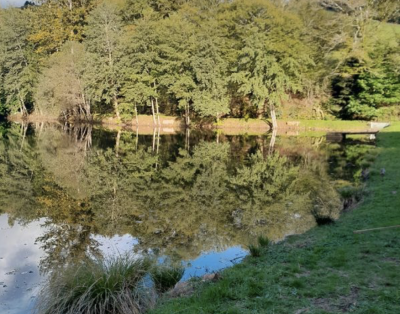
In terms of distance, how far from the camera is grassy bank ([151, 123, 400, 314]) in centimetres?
511

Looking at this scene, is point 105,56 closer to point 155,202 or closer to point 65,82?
point 65,82

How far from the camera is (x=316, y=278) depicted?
6039mm

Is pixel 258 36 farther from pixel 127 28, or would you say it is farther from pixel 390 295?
pixel 390 295

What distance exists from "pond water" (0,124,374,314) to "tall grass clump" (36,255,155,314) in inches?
50.7

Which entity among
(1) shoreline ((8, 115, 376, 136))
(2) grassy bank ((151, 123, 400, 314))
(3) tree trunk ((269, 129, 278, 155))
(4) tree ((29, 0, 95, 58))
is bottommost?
(2) grassy bank ((151, 123, 400, 314))

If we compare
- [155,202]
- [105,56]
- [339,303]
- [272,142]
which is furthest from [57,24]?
[339,303]

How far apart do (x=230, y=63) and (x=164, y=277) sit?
39.9 metres

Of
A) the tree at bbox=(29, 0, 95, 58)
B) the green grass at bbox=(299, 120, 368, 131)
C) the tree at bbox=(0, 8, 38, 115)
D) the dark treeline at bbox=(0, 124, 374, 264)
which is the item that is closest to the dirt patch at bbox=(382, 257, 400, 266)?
the dark treeline at bbox=(0, 124, 374, 264)

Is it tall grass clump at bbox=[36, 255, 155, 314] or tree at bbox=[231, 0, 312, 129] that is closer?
tall grass clump at bbox=[36, 255, 155, 314]

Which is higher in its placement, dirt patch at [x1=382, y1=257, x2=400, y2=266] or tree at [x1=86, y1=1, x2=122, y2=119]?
tree at [x1=86, y1=1, x2=122, y2=119]

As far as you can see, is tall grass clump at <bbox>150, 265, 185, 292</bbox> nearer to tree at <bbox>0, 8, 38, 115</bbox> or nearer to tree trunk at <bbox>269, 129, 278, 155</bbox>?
tree trunk at <bbox>269, 129, 278, 155</bbox>

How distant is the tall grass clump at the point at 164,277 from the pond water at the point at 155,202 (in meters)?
1.03

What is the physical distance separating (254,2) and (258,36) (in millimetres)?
4806

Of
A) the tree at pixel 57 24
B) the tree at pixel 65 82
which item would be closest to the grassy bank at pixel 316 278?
the tree at pixel 65 82
